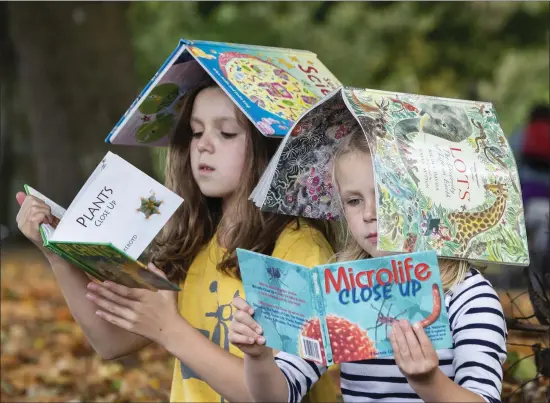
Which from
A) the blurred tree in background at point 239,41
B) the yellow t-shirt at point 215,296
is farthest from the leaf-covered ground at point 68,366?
the blurred tree in background at point 239,41

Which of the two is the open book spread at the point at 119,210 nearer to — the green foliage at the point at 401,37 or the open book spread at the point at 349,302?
the open book spread at the point at 349,302

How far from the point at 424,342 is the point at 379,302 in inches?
5.9

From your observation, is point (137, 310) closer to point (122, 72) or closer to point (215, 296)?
point (215, 296)

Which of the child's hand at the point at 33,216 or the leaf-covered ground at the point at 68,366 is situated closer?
the child's hand at the point at 33,216

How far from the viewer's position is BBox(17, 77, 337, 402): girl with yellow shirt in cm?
303

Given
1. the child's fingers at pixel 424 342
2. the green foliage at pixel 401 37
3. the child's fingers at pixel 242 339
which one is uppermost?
the child's fingers at pixel 424 342

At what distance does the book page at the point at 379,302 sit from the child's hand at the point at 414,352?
3 cm

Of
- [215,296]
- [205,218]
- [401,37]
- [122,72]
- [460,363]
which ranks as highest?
[460,363]

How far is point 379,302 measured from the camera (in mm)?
2422

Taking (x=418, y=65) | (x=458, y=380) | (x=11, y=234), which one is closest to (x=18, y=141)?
(x=11, y=234)

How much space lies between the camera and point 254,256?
2.56 meters

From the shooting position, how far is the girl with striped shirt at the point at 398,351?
238 centimetres

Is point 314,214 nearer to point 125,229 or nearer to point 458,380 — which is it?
point 125,229

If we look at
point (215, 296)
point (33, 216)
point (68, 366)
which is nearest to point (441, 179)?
point (215, 296)
